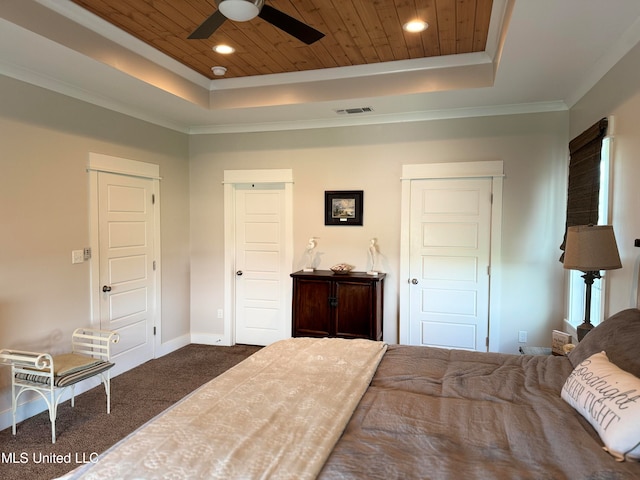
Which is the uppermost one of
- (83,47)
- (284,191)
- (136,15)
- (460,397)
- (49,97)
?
(136,15)

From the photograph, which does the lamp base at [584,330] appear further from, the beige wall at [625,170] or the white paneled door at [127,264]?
the white paneled door at [127,264]

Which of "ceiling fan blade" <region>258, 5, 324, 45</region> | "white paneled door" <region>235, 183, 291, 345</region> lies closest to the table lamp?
"ceiling fan blade" <region>258, 5, 324, 45</region>

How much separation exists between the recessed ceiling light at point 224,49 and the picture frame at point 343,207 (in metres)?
1.76

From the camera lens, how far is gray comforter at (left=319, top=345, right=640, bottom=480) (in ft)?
3.95

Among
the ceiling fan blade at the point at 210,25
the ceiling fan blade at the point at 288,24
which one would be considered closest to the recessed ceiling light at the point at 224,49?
the ceiling fan blade at the point at 210,25

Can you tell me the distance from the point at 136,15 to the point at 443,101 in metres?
2.61

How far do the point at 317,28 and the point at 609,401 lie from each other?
2.77 meters

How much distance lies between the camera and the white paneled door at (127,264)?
12.4ft

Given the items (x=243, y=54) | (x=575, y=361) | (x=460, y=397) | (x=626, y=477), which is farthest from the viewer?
(x=243, y=54)

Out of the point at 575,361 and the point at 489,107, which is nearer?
the point at 575,361

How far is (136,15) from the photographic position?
2.78m

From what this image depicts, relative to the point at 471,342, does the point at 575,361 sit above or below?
above

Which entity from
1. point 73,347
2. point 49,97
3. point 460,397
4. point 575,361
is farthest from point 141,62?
point 575,361

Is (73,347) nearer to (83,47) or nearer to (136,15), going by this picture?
(83,47)
